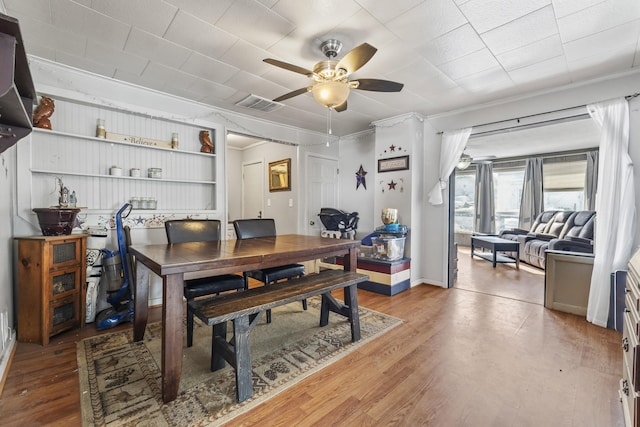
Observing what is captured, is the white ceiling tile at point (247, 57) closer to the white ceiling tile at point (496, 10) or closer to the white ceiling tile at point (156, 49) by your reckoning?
the white ceiling tile at point (156, 49)

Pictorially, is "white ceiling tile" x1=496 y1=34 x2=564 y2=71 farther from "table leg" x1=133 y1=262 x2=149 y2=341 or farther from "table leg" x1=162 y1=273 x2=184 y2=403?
"table leg" x1=133 y1=262 x2=149 y2=341

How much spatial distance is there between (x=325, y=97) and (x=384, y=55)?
73 centimetres

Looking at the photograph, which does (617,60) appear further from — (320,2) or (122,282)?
(122,282)

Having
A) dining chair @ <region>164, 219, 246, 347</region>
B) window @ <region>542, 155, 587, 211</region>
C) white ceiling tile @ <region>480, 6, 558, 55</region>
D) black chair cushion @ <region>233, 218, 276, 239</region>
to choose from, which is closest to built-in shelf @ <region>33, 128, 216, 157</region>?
dining chair @ <region>164, 219, 246, 347</region>

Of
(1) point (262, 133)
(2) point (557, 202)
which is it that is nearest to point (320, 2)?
(1) point (262, 133)

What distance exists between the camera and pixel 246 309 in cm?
A: 168

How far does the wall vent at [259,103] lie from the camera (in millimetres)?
3305

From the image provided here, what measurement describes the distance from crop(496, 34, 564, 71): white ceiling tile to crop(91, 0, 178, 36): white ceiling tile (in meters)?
2.60

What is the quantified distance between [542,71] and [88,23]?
12.5ft

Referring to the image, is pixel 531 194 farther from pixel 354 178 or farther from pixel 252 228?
pixel 252 228

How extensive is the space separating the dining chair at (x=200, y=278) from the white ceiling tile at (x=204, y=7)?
5.44 feet

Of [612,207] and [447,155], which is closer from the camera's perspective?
[612,207]

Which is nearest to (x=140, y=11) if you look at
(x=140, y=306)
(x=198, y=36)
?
(x=198, y=36)

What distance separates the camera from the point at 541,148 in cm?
618
